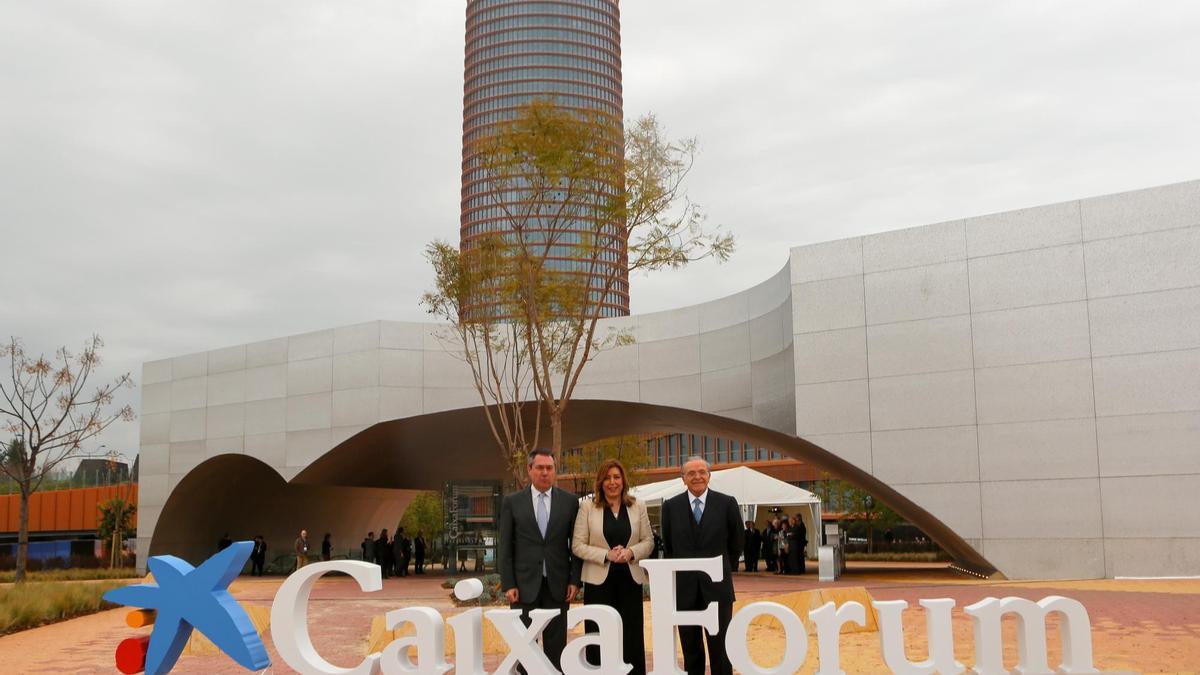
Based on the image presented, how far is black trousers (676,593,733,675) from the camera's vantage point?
6832mm

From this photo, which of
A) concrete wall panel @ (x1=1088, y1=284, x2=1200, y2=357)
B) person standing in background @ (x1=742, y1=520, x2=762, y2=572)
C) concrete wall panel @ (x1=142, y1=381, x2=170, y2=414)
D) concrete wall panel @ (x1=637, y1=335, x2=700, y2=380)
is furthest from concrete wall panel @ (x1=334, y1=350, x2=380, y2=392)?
concrete wall panel @ (x1=1088, y1=284, x2=1200, y2=357)

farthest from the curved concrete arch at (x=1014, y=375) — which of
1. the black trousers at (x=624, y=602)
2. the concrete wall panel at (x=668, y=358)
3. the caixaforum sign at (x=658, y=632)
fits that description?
the black trousers at (x=624, y=602)

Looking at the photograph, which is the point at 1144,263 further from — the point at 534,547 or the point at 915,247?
the point at 534,547

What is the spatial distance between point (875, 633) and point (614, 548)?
5.63 meters

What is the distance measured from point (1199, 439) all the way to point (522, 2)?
412 feet

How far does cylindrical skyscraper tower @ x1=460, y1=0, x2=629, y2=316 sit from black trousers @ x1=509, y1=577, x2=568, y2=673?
403 feet

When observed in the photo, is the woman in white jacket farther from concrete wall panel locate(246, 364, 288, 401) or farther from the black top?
concrete wall panel locate(246, 364, 288, 401)

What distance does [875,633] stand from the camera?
37.3 ft

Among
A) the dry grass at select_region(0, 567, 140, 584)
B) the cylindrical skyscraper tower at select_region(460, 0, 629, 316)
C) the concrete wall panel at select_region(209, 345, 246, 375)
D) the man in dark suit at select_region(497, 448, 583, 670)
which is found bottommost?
the dry grass at select_region(0, 567, 140, 584)

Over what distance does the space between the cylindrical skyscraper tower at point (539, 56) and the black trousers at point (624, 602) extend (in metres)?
123

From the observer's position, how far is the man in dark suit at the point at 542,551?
684 centimetres

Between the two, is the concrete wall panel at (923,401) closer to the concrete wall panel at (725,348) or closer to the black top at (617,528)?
the concrete wall panel at (725,348)

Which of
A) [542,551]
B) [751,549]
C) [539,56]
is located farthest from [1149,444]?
[539,56]

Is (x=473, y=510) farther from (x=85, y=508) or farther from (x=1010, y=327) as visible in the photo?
(x=85, y=508)
